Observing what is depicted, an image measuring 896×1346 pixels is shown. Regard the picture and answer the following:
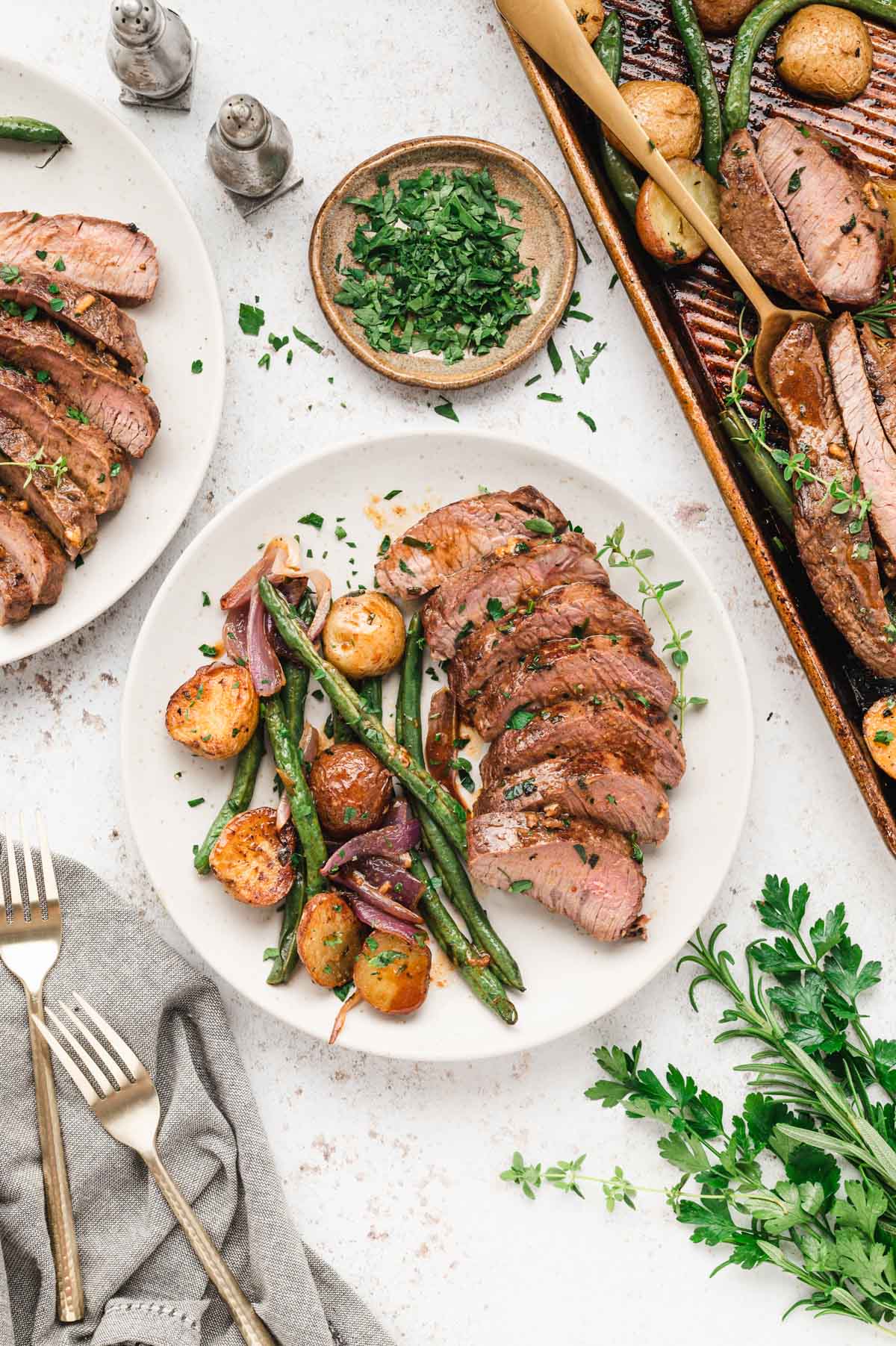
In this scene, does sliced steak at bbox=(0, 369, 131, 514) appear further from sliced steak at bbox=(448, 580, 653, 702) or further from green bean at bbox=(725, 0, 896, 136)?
green bean at bbox=(725, 0, 896, 136)

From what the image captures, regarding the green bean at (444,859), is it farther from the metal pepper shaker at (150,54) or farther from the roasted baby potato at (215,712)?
the metal pepper shaker at (150,54)

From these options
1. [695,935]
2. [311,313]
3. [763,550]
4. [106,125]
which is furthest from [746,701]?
[106,125]

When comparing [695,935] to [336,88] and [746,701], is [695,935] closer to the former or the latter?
[746,701]

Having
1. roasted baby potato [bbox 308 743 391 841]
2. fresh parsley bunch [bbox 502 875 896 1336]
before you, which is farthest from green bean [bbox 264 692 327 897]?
fresh parsley bunch [bbox 502 875 896 1336]

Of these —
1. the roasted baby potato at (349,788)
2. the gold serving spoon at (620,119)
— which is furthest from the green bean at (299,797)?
the gold serving spoon at (620,119)

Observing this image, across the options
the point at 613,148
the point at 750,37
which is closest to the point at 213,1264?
the point at 613,148

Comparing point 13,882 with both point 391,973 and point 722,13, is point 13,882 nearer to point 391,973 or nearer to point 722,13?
point 391,973
